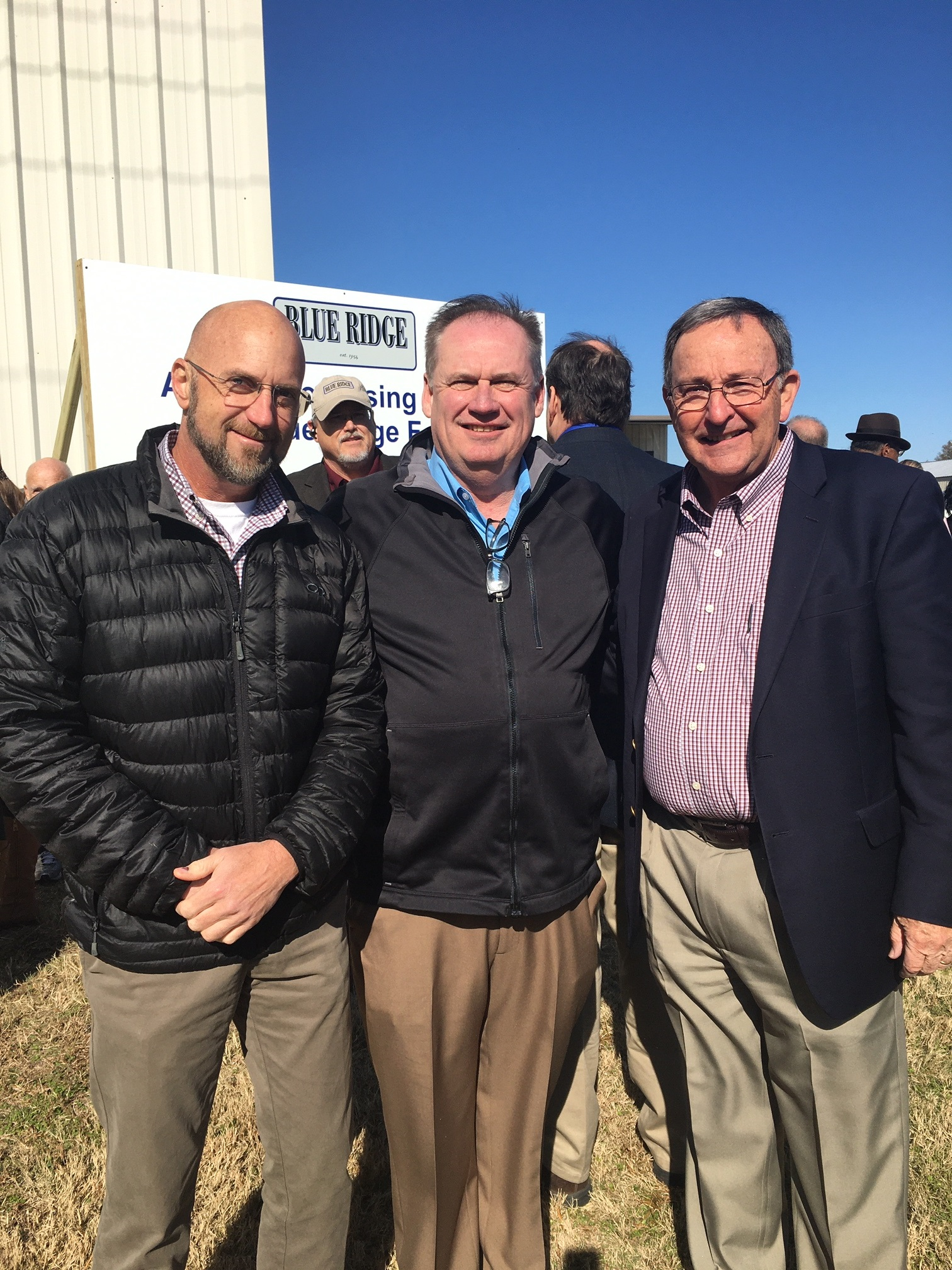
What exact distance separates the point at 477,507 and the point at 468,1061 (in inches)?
56.8

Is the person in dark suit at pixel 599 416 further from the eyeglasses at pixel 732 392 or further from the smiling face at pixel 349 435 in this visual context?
the smiling face at pixel 349 435

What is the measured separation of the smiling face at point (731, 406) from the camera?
207 cm

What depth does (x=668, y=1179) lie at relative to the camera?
2.81 meters

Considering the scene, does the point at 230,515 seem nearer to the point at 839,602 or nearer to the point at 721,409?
the point at 721,409

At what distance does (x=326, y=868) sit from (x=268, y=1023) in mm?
421

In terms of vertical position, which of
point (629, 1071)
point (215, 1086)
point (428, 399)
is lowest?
point (629, 1071)

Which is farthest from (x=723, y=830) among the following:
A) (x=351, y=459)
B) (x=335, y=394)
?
(x=335, y=394)

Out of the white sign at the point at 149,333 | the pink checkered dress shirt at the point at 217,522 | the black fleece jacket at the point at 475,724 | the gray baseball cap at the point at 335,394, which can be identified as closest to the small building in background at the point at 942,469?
the white sign at the point at 149,333

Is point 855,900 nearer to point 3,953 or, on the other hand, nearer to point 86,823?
point 86,823

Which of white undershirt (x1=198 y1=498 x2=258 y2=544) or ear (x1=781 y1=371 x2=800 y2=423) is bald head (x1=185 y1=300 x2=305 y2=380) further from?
ear (x1=781 y1=371 x2=800 y2=423)

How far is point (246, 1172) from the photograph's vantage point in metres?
2.74

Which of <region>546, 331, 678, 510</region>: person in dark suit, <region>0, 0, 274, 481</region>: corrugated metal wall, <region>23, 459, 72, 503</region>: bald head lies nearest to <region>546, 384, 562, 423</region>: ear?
<region>546, 331, 678, 510</region>: person in dark suit

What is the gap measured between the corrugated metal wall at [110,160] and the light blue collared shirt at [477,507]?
5.09m

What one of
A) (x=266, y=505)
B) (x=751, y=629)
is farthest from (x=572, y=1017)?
(x=266, y=505)
